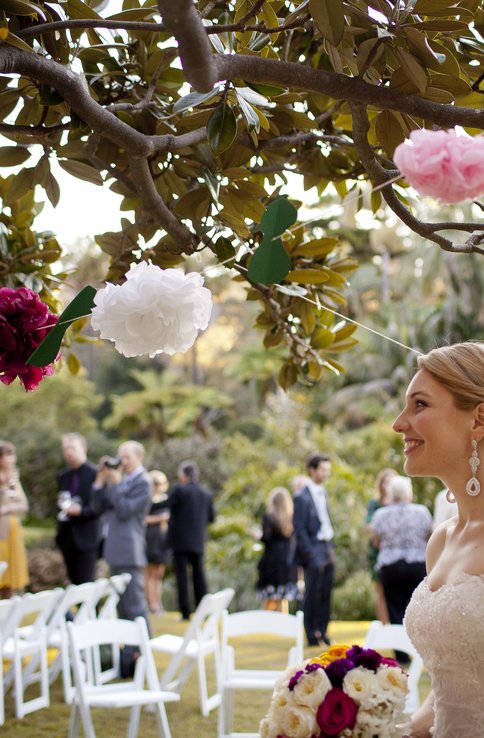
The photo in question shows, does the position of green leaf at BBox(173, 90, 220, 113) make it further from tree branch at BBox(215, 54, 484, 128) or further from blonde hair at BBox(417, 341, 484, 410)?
blonde hair at BBox(417, 341, 484, 410)

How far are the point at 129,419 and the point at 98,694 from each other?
70.3 ft

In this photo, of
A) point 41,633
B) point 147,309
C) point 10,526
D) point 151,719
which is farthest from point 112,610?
point 147,309

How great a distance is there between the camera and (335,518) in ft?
41.3

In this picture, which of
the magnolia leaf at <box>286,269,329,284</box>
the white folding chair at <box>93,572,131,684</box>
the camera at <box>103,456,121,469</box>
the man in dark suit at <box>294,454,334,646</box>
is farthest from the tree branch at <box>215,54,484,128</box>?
the man in dark suit at <box>294,454,334,646</box>

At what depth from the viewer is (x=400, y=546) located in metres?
7.64

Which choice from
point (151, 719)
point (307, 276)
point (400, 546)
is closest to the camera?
point (307, 276)

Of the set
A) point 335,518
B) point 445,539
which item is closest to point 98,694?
point 445,539

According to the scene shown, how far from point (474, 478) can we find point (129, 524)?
5408 mm

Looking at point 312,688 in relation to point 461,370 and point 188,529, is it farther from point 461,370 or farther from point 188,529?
point 188,529

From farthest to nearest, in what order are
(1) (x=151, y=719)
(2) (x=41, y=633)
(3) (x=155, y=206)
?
(2) (x=41, y=633)
(1) (x=151, y=719)
(3) (x=155, y=206)

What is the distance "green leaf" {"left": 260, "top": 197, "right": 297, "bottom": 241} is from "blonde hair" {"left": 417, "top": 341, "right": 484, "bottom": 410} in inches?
36.7

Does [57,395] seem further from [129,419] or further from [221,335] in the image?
[221,335]

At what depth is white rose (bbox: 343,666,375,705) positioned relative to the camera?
254cm

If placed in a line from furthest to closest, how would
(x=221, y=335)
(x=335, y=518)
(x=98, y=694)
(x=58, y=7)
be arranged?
(x=221, y=335) → (x=335, y=518) → (x=98, y=694) → (x=58, y=7)
